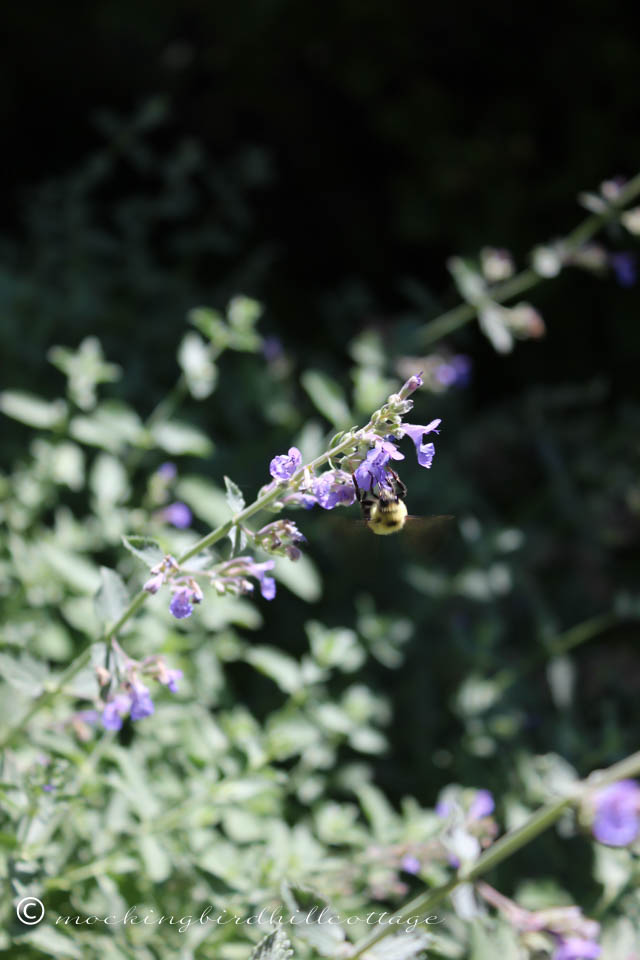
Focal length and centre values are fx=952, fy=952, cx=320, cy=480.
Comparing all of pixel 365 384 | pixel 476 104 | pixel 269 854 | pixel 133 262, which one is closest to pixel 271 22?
pixel 476 104

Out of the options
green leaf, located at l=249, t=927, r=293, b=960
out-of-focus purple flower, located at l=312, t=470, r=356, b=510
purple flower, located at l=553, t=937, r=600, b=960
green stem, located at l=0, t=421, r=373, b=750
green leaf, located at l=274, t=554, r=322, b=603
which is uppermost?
green leaf, located at l=274, t=554, r=322, b=603

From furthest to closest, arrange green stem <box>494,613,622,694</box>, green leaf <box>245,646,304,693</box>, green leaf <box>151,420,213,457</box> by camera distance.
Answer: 1. green stem <box>494,613,622,694</box>
2. green leaf <box>151,420,213,457</box>
3. green leaf <box>245,646,304,693</box>

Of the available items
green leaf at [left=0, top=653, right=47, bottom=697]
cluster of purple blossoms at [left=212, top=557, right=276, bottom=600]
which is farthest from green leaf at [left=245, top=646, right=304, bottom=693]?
cluster of purple blossoms at [left=212, top=557, right=276, bottom=600]

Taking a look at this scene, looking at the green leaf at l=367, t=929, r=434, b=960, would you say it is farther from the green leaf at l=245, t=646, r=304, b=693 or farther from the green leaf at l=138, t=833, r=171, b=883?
the green leaf at l=245, t=646, r=304, b=693

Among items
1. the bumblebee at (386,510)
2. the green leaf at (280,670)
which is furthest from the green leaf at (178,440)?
the bumblebee at (386,510)

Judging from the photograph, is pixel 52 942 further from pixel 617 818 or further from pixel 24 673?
pixel 617 818

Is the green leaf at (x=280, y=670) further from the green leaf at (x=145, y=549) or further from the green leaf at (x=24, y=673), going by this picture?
the green leaf at (x=145, y=549)

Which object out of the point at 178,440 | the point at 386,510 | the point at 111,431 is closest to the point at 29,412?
the point at 111,431
